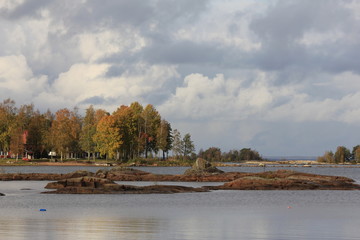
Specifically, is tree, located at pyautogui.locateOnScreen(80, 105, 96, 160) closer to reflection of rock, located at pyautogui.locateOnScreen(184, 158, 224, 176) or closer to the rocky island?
the rocky island

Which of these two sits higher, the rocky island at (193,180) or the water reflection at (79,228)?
the rocky island at (193,180)

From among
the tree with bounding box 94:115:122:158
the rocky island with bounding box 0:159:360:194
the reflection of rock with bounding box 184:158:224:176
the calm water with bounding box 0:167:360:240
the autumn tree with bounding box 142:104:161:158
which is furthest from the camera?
the autumn tree with bounding box 142:104:161:158

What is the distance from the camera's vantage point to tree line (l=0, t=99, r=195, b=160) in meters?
134

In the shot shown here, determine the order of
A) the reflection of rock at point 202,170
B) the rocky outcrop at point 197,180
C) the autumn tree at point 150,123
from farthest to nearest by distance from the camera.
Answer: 1. the autumn tree at point 150,123
2. the reflection of rock at point 202,170
3. the rocky outcrop at point 197,180

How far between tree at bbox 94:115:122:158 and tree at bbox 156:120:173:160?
13.5 metres

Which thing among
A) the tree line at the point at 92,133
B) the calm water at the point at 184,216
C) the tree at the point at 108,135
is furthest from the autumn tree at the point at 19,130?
the calm water at the point at 184,216

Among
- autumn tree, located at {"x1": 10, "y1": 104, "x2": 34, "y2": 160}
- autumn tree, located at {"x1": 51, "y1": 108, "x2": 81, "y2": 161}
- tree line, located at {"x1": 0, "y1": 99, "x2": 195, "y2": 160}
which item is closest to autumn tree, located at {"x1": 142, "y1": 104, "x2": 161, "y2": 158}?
tree line, located at {"x1": 0, "y1": 99, "x2": 195, "y2": 160}

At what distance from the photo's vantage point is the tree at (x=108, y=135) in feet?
433

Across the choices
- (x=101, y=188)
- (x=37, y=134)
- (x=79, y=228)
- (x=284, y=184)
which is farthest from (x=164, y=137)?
(x=79, y=228)

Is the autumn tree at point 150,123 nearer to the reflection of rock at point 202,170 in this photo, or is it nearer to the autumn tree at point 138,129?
the autumn tree at point 138,129

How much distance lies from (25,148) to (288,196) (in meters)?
101

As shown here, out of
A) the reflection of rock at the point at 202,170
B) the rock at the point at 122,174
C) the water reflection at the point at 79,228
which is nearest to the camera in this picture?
the water reflection at the point at 79,228

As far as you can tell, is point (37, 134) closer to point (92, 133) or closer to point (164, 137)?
point (92, 133)

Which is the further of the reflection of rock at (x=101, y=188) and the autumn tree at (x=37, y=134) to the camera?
the autumn tree at (x=37, y=134)
